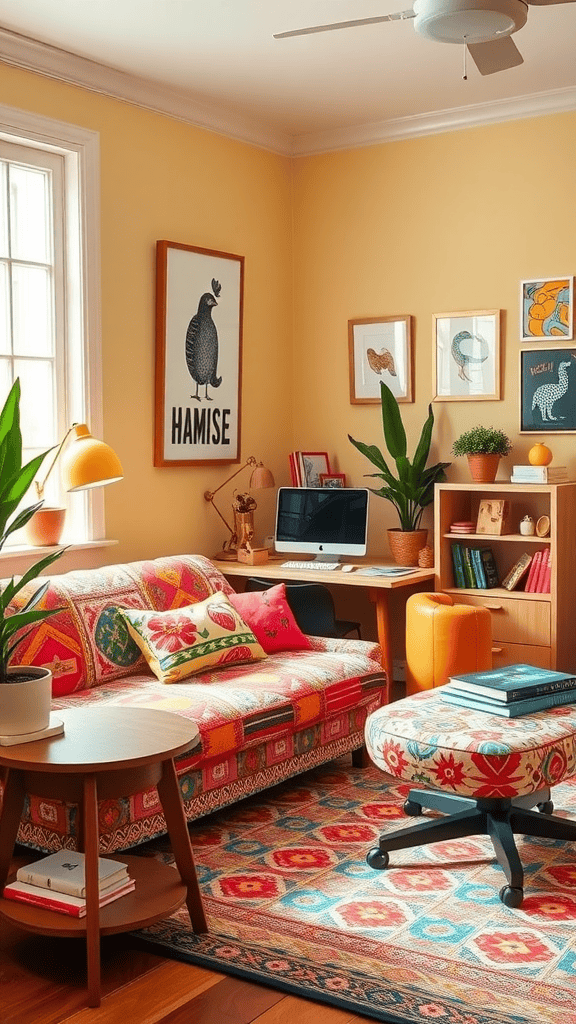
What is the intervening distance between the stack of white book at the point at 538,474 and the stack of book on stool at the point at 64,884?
259 centimetres

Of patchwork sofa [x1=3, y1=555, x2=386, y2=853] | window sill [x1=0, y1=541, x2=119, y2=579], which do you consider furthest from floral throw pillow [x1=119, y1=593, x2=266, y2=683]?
window sill [x1=0, y1=541, x2=119, y2=579]

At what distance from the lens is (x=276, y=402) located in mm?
5582

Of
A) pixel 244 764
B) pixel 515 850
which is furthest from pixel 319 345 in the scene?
pixel 515 850

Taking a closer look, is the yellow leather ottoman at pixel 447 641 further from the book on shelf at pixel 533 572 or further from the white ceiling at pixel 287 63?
the white ceiling at pixel 287 63

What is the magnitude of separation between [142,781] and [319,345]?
3.35m

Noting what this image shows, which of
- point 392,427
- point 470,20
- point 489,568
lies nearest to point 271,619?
point 489,568

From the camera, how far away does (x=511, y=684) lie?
3.20m

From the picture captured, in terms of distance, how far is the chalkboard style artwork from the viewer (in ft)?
15.8

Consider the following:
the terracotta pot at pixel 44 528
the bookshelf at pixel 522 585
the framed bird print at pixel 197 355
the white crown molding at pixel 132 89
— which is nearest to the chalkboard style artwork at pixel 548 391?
the bookshelf at pixel 522 585

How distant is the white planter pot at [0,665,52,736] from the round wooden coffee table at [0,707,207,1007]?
0.04 m

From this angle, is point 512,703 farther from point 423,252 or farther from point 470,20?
point 423,252

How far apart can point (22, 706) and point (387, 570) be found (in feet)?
7.81

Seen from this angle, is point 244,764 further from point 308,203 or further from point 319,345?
point 308,203

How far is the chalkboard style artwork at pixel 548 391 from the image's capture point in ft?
15.8
